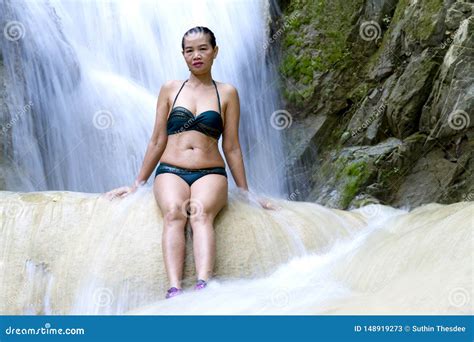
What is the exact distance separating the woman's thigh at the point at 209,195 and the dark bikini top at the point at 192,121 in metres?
0.33

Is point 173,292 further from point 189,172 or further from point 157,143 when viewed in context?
point 157,143

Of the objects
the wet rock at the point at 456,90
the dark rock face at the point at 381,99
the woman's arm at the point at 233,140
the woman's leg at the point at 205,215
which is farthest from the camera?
the dark rock face at the point at 381,99

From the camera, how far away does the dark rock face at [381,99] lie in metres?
5.67

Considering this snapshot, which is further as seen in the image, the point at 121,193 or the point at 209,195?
the point at 121,193

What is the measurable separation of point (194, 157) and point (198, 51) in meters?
0.70

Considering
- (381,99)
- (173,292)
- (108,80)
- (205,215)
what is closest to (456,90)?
(381,99)

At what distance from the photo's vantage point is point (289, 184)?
23.8 feet

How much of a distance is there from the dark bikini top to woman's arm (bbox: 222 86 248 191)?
0.11 m

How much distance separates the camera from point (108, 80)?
6988 millimetres

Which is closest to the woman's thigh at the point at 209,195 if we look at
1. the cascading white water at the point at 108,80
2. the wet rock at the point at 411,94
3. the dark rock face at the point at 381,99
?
the cascading white water at the point at 108,80

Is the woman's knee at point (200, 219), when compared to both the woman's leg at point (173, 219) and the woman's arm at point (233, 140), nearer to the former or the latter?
the woman's leg at point (173, 219)

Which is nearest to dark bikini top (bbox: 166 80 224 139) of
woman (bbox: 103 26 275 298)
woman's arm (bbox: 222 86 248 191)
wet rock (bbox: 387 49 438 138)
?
woman (bbox: 103 26 275 298)

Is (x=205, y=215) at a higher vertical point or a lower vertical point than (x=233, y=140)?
lower

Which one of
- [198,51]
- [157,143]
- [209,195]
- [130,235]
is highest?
[198,51]
